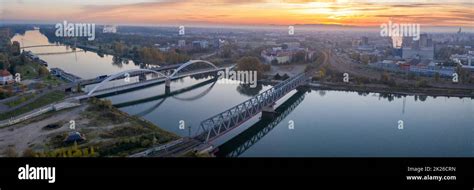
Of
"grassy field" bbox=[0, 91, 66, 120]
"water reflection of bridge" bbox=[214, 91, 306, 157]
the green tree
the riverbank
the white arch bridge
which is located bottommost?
"water reflection of bridge" bbox=[214, 91, 306, 157]

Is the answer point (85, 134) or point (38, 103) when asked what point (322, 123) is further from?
point (38, 103)

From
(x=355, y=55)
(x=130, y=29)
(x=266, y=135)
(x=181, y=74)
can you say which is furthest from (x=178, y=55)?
(x=130, y=29)

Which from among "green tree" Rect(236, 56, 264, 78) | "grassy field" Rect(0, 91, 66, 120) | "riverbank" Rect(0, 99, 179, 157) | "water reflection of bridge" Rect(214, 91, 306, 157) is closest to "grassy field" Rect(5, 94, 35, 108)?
"grassy field" Rect(0, 91, 66, 120)

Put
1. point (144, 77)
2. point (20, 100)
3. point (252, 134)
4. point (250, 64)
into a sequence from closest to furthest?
point (252, 134) < point (20, 100) < point (144, 77) < point (250, 64)

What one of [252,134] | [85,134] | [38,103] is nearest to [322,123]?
[252,134]

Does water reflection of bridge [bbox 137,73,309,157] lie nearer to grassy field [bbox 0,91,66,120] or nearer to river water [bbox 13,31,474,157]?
river water [bbox 13,31,474,157]

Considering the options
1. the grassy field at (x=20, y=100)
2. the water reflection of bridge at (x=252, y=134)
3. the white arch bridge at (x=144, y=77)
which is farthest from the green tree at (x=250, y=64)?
the grassy field at (x=20, y=100)
